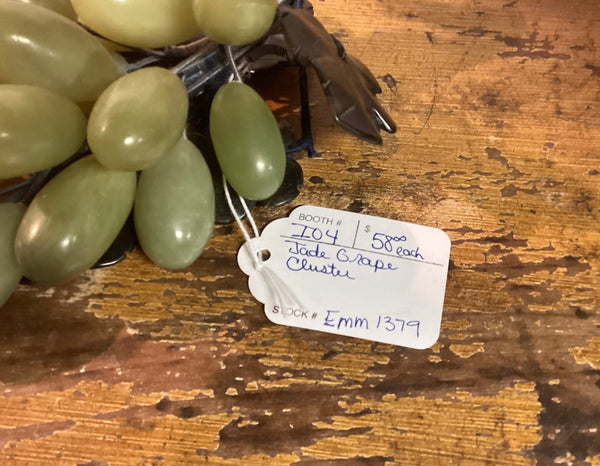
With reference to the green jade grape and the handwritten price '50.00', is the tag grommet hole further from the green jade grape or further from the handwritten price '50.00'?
the green jade grape

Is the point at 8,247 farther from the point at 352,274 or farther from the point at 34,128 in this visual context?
the point at 352,274

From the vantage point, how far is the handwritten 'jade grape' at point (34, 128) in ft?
0.96

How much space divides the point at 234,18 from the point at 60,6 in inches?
5.4

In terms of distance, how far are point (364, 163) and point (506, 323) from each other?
174 millimetres

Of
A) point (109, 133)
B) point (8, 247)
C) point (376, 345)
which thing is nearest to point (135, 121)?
point (109, 133)

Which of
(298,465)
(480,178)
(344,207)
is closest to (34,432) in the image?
(298,465)

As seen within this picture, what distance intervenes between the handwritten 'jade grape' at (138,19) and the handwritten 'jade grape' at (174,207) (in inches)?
2.9

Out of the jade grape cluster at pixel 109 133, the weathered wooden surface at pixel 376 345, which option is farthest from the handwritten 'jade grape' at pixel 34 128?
the weathered wooden surface at pixel 376 345

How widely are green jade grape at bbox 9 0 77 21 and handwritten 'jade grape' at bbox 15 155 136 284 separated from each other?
11 cm

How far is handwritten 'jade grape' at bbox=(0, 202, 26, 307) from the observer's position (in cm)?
33

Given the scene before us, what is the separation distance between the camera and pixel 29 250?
1.01 ft

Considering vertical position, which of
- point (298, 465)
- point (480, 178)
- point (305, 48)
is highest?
point (305, 48)

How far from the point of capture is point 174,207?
0.34 metres

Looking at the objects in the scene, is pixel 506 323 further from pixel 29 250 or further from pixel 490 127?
pixel 29 250
